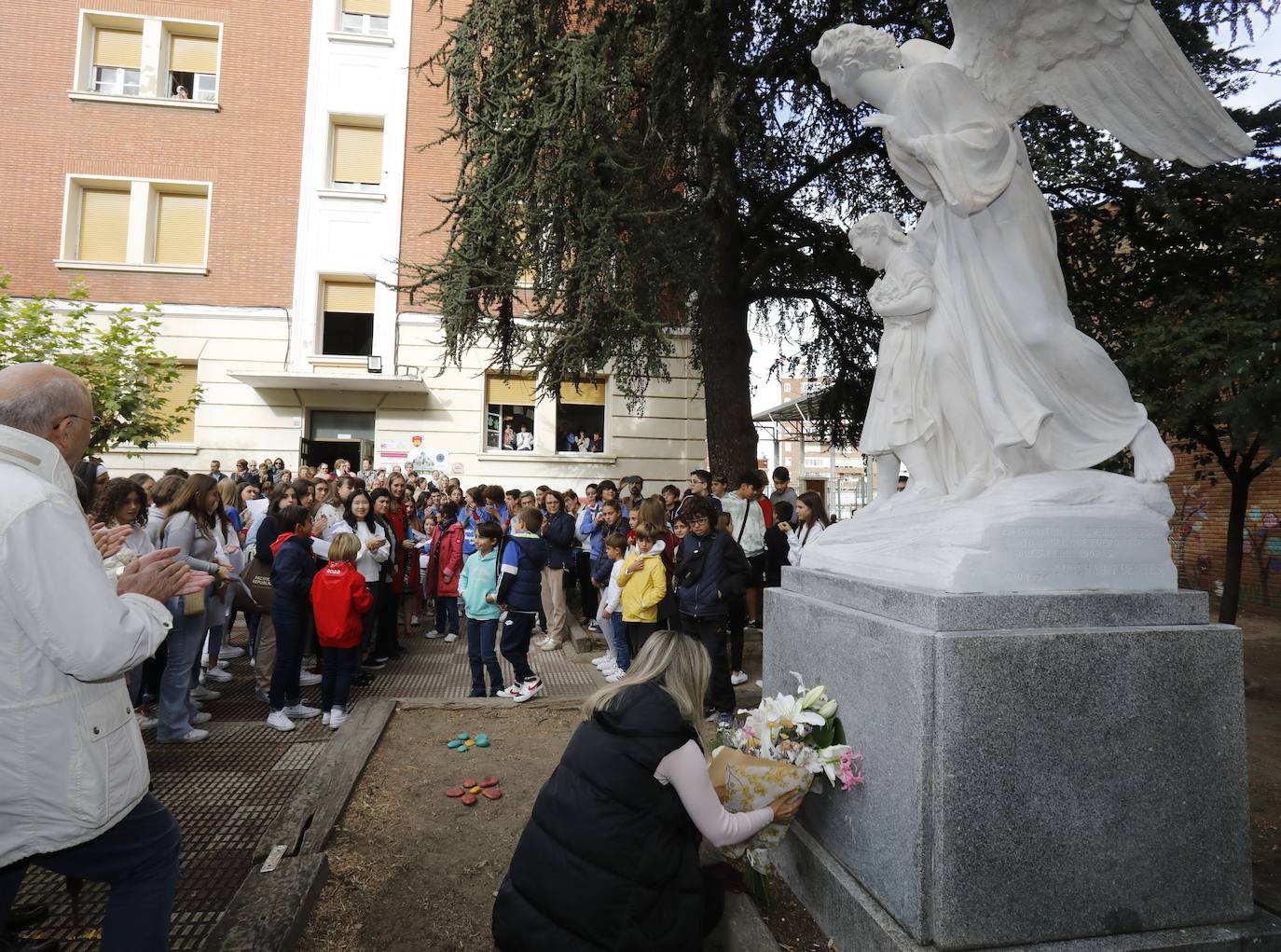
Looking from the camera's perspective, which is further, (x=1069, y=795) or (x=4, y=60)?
(x=4, y=60)

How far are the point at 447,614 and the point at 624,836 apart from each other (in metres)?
7.92

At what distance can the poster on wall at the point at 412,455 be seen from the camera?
1627 centimetres

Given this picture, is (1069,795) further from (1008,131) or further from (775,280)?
(775,280)

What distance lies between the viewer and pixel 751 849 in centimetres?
303

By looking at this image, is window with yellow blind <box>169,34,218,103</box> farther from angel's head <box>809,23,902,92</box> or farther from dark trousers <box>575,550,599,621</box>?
angel's head <box>809,23,902,92</box>

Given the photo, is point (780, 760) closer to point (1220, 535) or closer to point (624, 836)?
point (624, 836)

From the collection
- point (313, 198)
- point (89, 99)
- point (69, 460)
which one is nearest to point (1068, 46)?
point (69, 460)

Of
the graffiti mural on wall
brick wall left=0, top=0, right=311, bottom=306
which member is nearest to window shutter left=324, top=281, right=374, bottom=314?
brick wall left=0, top=0, right=311, bottom=306

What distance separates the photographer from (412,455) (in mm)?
16359

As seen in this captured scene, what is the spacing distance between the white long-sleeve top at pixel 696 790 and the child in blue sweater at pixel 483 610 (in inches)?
167

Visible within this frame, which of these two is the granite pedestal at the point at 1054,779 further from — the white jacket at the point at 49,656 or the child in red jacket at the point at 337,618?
the child in red jacket at the point at 337,618

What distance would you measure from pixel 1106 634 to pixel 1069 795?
58 cm

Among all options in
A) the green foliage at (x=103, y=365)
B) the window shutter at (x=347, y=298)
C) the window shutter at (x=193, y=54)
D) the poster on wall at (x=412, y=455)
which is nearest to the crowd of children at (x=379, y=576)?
the green foliage at (x=103, y=365)

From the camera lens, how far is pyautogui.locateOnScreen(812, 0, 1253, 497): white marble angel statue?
3039mm
